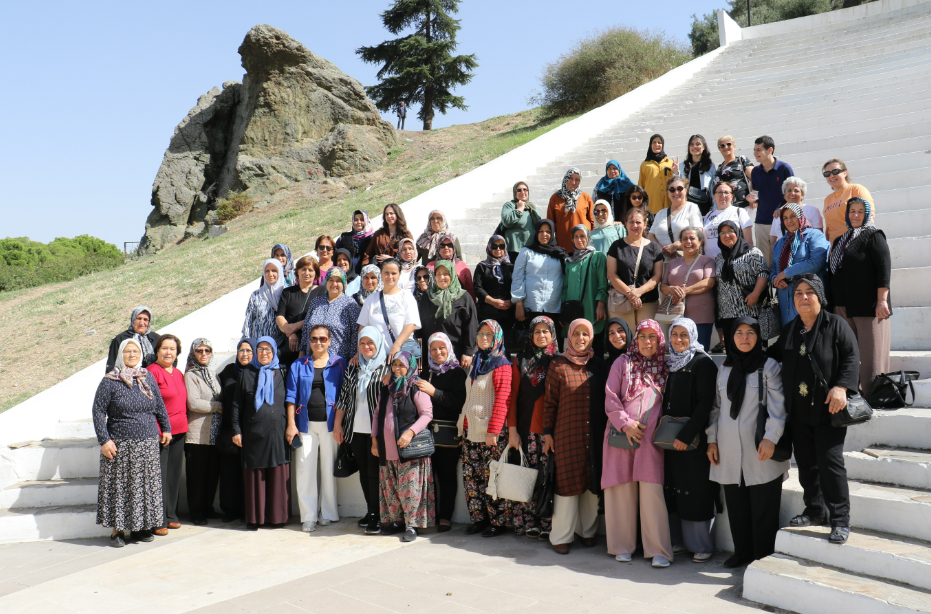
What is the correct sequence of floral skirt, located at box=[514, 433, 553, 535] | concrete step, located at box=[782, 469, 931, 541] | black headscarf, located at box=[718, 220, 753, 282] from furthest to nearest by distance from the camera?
black headscarf, located at box=[718, 220, 753, 282]
floral skirt, located at box=[514, 433, 553, 535]
concrete step, located at box=[782, 469, 931, 541]

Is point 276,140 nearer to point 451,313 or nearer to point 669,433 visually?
point 451,313

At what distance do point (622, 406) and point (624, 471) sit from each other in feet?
1.48

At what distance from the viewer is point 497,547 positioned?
5.41 metres

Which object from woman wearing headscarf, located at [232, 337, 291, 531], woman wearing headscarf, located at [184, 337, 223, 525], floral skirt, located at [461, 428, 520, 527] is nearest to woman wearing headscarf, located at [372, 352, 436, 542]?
floral skirt, located at [461, 428, 520, 527]

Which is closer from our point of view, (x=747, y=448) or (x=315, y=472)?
(x=747, y=448)

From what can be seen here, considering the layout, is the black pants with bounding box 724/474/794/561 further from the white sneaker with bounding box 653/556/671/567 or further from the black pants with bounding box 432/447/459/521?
the black pants with bounding box 432/447/459/521

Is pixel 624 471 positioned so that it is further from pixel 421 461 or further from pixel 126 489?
pixel 126 489

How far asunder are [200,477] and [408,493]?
6.88 ft

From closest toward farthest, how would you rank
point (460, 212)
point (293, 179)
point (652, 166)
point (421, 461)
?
point (421, 461), point (652, 166), point (460, 212), point (293, 179)

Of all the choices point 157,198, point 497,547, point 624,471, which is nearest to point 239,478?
point 497,547

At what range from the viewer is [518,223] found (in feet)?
24.1

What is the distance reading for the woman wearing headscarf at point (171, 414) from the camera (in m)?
6.30

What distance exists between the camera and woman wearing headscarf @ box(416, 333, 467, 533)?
5.89 meters

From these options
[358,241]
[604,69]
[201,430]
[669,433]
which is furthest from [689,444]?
[604,69]
